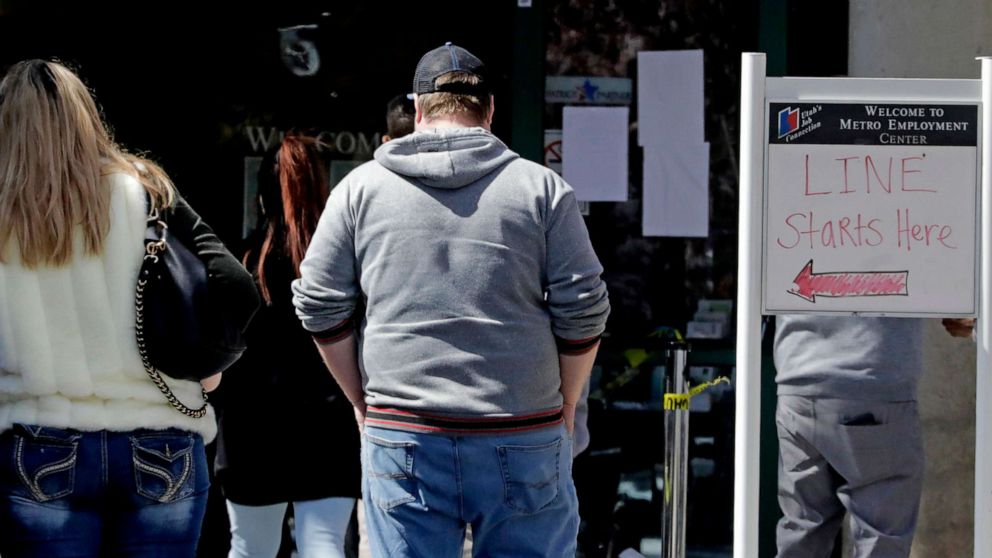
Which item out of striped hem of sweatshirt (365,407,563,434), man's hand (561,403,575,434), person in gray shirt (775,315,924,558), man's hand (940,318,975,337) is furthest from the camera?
person in gray shirt (775,315,924,558)

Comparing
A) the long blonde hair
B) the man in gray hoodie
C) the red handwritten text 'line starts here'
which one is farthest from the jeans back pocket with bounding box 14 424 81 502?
the red handwritten text 'line starts here'

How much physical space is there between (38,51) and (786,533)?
3.60 meters

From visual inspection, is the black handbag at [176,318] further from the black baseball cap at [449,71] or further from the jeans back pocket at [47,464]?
the black baseball cap at [449,71]

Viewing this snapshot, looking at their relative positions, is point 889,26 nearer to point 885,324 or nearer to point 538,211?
point 885,324

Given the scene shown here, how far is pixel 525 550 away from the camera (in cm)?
328

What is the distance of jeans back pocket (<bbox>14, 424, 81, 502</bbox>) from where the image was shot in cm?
299

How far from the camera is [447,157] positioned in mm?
3285

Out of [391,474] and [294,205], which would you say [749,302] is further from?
[294,205]

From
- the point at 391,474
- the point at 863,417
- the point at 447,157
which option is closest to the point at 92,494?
the point at 391,474

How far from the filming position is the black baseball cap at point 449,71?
339 cm

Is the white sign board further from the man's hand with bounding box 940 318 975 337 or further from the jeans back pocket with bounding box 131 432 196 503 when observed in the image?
the jeans back pocket with bounding box 131 432 196 503

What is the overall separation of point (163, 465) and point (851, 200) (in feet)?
6.38

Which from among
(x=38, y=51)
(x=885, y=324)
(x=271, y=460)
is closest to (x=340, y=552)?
(x=271, y=460)

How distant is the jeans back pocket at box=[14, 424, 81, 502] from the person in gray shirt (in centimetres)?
244
